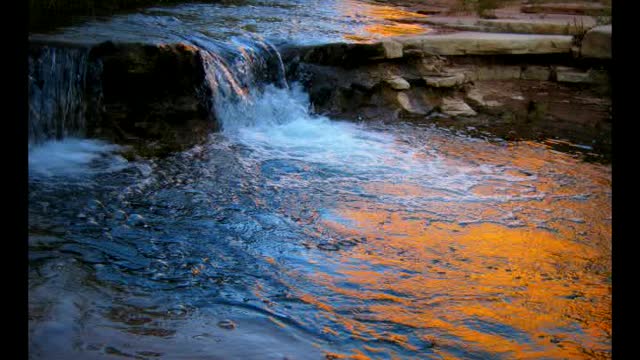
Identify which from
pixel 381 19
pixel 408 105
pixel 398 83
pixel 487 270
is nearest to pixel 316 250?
pixel 487 270

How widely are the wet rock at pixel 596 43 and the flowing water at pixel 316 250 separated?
5.82 feet

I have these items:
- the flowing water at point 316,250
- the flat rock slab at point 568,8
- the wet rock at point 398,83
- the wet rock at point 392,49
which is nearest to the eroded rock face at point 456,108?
the wet rock at point 398,83

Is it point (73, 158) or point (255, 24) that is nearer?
point (73, 158)

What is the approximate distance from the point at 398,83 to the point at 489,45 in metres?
1.10

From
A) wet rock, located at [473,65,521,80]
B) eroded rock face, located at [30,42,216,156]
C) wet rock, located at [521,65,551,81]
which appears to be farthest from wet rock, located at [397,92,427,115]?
eroded rock face, located at [30,42,216,156]

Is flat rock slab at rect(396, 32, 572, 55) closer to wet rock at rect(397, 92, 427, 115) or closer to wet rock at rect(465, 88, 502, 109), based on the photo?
wet rock at rect(465, 88, 502, 109)

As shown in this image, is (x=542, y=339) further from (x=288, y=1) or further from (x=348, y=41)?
(x=288, y=1)

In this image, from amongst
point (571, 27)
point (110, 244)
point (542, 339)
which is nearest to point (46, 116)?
point (110, 244)

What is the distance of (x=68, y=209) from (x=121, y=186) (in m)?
0.49

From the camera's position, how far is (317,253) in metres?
3.08

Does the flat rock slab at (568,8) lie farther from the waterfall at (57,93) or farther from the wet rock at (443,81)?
the waterfall at (57,93)

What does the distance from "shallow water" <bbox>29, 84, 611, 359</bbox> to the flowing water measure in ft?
0.03

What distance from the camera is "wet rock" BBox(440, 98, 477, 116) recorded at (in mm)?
6305

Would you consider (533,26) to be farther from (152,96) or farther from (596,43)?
(152,96)
